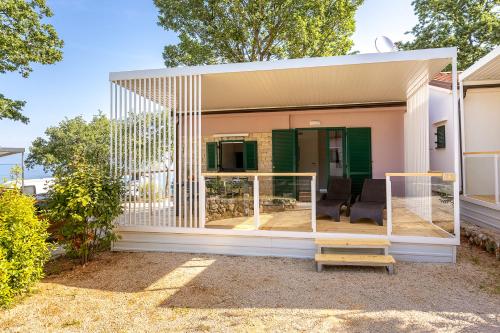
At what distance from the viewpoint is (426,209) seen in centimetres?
612

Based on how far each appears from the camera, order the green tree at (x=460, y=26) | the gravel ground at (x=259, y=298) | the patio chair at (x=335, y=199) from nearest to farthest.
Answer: the gravel ground at (x=259, y=298)
the patio chair at (x=335, y=199)
the green tree at (x=460, y=26)

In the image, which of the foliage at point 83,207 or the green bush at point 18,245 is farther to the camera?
the foliage at point 83,207

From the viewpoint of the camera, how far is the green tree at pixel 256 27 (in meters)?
14.4

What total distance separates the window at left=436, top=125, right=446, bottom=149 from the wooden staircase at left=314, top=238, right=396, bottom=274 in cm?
533

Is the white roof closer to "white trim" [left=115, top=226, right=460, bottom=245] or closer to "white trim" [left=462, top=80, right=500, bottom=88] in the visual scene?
"white trim" [left=462, top=80, right=500, bottom=88]

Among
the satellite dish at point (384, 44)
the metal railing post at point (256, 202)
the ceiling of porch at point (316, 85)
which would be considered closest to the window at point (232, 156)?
the ceiling of porch at point (316, 85)

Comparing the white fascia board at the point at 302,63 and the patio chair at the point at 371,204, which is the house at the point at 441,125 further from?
the white fascia board at the point at 302,63

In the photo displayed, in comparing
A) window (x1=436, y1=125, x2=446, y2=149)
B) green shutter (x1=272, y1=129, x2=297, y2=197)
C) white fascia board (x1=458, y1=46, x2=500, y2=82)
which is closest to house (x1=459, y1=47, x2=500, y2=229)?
white fascia board (x1=458, y1=46, x2=500, y2=82)

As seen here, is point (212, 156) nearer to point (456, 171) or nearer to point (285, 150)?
point (285, 150)

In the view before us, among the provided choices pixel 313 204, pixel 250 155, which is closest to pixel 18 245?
pixel 313 204

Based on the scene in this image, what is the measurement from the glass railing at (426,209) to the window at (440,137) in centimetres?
301

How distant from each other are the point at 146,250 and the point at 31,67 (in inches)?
496

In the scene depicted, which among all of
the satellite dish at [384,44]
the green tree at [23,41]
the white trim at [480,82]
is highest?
the green tree at [23,41]

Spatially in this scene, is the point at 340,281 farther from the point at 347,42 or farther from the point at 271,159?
the point at 347,42
